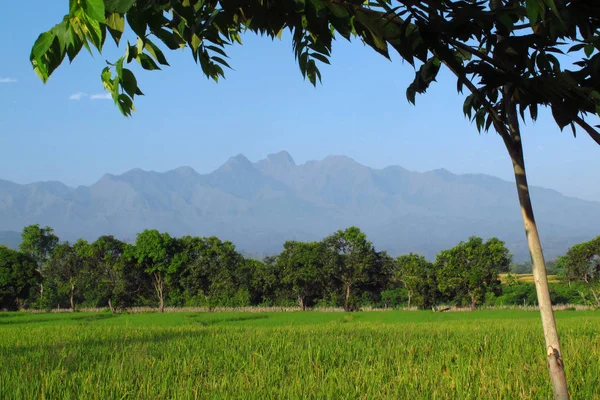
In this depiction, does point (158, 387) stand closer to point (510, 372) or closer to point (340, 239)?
point (510, 372)

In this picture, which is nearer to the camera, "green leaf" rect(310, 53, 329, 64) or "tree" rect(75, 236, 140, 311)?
"green leaf" rect(310, 53, 329, 64)

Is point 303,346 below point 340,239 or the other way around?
below

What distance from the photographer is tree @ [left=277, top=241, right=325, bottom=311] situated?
4712 cm

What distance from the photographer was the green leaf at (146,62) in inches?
91.2

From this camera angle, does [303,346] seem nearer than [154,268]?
Yes

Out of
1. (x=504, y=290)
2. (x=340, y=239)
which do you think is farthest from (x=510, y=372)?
(x=504, y=290)

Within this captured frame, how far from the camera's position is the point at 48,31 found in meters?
1.68

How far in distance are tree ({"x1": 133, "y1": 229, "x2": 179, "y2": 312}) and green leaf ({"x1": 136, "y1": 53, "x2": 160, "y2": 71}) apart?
46.8 m

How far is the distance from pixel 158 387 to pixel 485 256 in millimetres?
42175

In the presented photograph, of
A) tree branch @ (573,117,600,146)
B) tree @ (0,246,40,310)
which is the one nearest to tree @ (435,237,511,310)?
tree @ (0,246,40,310)

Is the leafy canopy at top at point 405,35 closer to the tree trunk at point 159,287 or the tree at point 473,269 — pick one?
the tree at point 473,269

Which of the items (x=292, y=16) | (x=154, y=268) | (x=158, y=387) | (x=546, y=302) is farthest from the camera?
(x=154, y=268)

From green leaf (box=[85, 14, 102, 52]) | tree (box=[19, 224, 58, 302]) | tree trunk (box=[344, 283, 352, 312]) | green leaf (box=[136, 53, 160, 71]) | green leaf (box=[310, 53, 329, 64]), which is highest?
tree (box=[19, 224, 58, 302])

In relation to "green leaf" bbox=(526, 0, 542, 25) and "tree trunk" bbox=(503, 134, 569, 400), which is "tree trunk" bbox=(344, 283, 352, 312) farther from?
"green leaf" bbox=(526, 0, 542, 25)
